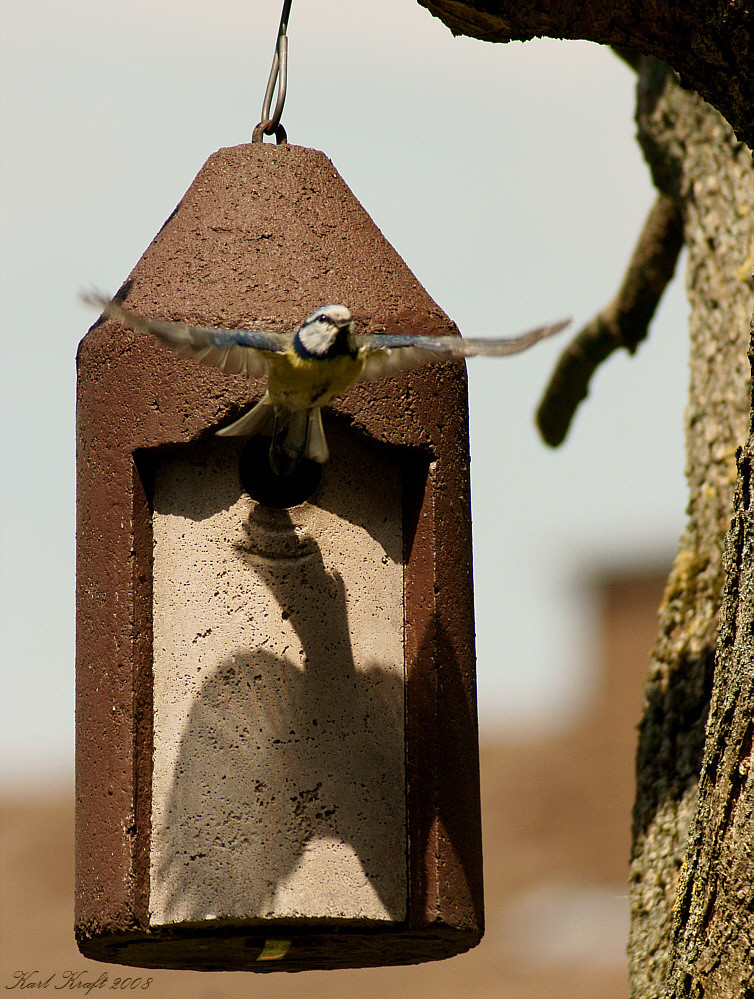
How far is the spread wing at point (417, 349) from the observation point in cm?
365

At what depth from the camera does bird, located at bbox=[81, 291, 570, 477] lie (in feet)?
11.6

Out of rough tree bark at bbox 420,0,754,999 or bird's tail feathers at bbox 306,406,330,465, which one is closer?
rough tree bark at bbox 420,0,754,999

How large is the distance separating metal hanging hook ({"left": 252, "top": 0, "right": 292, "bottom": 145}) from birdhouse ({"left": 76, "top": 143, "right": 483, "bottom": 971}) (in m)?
0.28

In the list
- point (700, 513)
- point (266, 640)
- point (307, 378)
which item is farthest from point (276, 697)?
point (700, 513)

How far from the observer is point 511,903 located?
11.1 metres

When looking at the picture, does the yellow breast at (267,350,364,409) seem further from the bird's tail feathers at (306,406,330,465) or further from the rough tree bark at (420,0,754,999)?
the rough tree bark at (420,0,754,999)

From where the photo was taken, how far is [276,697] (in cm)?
376

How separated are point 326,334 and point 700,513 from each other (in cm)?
158

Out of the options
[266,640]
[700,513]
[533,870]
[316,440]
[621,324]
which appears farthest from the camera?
[533,870]

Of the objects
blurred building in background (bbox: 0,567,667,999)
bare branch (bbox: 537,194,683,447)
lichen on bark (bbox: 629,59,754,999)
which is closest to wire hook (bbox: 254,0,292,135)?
lichen on bark (bbox: 629,59,754,999)

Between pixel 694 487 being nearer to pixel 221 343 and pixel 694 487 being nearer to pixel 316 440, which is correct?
pixel 316 440

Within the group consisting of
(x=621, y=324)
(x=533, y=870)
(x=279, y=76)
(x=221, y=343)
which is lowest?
(x=533, y=870)

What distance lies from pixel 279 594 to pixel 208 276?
842 millimetres

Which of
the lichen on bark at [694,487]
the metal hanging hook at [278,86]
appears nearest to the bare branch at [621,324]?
the lichen on bark at [694,487]
